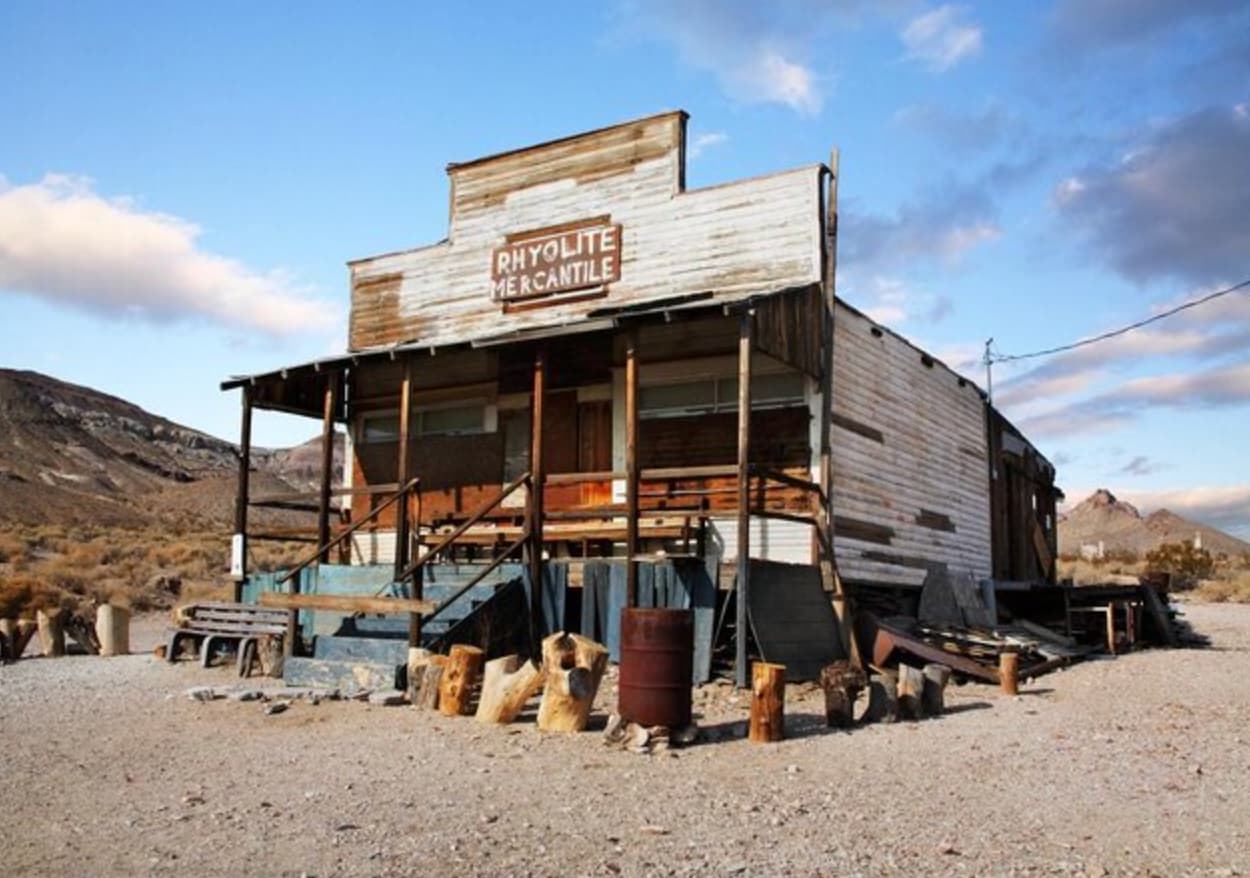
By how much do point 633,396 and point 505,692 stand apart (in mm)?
4006

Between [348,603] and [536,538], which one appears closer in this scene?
[348,603]

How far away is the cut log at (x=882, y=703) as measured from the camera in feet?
34.7

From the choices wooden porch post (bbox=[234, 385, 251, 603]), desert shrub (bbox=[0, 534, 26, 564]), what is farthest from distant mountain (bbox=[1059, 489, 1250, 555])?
wooden porch post (bbox=[234, 385, 251, 603])

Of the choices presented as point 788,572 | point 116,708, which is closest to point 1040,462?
point 788,572

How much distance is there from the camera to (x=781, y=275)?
15.4 m

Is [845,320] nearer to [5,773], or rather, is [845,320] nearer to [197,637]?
[197,637]

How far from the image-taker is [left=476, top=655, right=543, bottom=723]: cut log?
10.3m

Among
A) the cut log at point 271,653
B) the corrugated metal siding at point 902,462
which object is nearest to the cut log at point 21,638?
the cut log at point 271,653

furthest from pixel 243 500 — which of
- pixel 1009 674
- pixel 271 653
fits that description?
pixel 1009 674

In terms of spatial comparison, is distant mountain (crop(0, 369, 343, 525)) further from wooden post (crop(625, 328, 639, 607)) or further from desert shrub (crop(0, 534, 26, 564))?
wooden post (crop(625, 328, 639, 607))

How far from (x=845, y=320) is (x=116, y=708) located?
9.79 metres

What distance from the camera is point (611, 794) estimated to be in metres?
7.66

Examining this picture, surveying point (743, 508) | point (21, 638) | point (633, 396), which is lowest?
point (21, 638)

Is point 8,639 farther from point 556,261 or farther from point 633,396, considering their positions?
point 633,396
